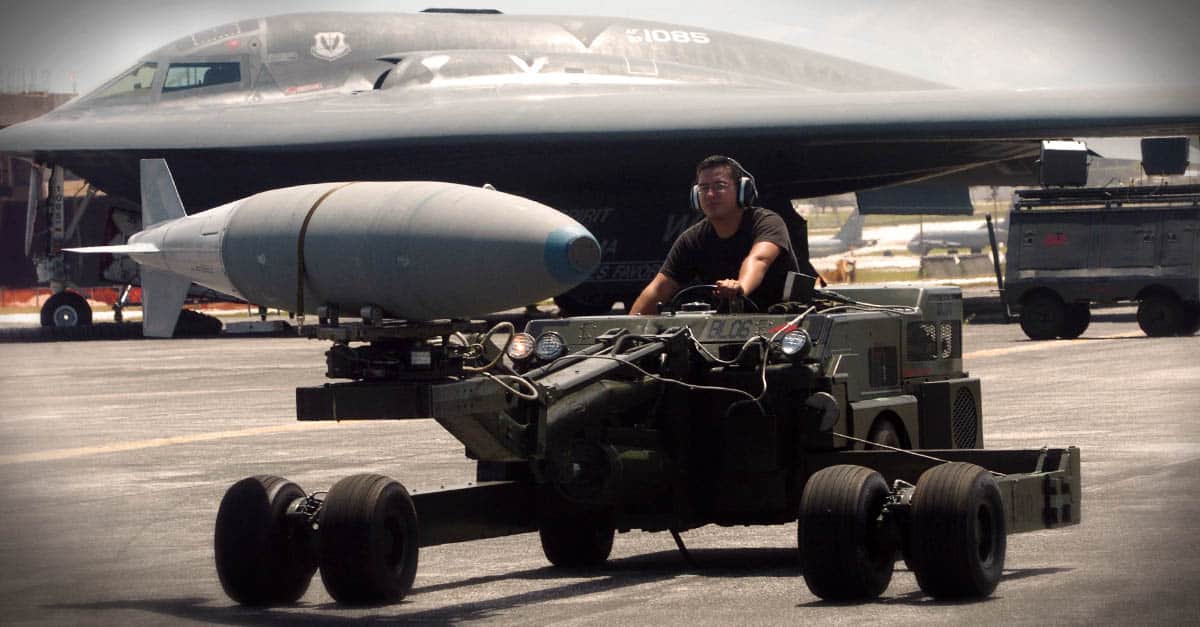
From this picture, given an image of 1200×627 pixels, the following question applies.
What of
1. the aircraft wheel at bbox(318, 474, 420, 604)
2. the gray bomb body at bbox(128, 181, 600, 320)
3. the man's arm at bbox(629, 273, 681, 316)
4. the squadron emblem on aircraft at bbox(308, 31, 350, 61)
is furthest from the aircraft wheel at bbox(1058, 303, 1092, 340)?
the aircraft wheel at bbox(318, 474, 420, 604)

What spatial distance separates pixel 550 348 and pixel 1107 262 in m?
21.4

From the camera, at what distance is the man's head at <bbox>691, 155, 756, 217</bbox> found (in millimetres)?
9609

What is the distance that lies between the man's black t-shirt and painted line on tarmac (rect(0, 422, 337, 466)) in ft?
24.2

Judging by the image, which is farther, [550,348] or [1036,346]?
[1036,346]

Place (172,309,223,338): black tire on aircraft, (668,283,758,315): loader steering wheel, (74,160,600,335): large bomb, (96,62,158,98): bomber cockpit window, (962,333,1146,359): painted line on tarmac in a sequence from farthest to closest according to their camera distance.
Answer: (172,309,223,338): black tire on aircraft, (96,62,158,98): bomber cockpit window, (962,333,1146,359): painted line on tarmac, (668,283,758,315): loader steering wheel, (74,160,600,335): large bomb

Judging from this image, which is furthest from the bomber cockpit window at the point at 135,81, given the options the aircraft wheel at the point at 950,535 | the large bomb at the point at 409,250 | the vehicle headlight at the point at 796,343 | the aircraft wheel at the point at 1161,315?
the aircraft wheel at the point at 950,535

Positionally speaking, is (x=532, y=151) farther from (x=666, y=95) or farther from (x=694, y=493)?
(x=694, y=493)

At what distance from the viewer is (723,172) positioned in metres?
9.61

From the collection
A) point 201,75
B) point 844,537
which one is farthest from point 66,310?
point 844,537

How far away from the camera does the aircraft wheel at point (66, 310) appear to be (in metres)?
36.9

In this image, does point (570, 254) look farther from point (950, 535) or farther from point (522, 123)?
point (522, 123)

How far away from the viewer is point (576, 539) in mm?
9273

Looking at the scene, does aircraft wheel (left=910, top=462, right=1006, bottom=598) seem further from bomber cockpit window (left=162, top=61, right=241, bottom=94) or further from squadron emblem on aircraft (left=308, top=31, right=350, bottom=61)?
bomber cockpit window (left=162, top=61, right=241, bottom=94)

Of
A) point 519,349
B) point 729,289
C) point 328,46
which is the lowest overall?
point 519,349
